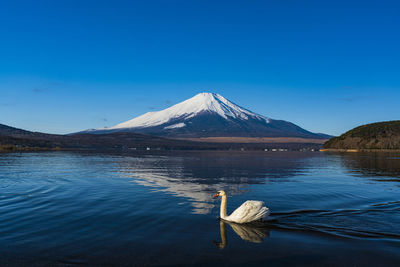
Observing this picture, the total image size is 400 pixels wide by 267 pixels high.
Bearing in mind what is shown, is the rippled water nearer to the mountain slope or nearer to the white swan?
the white swan

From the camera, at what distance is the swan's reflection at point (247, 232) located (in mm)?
11492

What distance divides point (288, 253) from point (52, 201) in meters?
14.4

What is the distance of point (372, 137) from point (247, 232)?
6824 inches

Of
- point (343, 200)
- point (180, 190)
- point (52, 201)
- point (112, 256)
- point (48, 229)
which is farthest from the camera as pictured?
point (180, 190)

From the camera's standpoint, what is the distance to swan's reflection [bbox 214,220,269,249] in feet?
37.7

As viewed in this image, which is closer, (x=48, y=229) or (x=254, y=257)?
(x=254, y=257)

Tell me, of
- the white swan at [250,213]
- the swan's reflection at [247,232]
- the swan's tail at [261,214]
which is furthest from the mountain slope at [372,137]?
the swan's reflection at [247,232]

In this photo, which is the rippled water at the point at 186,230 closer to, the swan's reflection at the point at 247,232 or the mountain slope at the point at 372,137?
the swan's reflection at the point at 247,232

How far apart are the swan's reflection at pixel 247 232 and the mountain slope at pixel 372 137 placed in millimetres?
159857

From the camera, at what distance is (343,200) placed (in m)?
20.1

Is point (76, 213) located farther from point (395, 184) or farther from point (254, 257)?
point (395, 184)

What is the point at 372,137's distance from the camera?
531 ft

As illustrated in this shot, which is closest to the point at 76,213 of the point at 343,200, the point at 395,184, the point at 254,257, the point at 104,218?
the point at 104,218

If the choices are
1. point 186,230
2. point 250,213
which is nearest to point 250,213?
point 250,213
